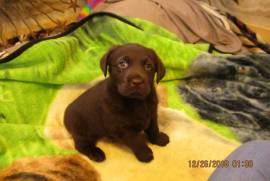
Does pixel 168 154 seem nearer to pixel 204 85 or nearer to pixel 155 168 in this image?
pixel 155 168

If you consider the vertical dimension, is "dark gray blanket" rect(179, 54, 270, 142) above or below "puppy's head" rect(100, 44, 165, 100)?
below

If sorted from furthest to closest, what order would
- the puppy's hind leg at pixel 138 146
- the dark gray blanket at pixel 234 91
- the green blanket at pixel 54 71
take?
the dark gray blanket at pixel 234 91 → the green blanket at pixel 54 71 → the puppy's hind leg at pixel 138 146

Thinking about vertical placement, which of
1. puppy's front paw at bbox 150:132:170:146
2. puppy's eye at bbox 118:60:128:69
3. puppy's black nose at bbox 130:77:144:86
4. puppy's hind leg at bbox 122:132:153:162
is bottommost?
puppy's front paw at bbox 150:132:170:146

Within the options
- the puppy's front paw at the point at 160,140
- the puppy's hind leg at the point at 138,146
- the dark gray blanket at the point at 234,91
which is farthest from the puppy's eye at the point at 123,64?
the dark gray blanket at the point at 234,91

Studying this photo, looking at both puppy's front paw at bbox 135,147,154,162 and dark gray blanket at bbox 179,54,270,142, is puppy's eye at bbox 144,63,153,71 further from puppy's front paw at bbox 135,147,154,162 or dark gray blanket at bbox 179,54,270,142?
dark gray blanket at bbox 179,54,270,142

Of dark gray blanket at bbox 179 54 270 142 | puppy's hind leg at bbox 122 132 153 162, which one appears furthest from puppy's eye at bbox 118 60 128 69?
dark gray blanket at bbox 179 54 270 142

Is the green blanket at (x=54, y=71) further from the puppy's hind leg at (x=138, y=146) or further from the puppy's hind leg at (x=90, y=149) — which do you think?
the puppy's hind leg at (x=138, y=146)

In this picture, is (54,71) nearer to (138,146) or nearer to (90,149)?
(90,149)
